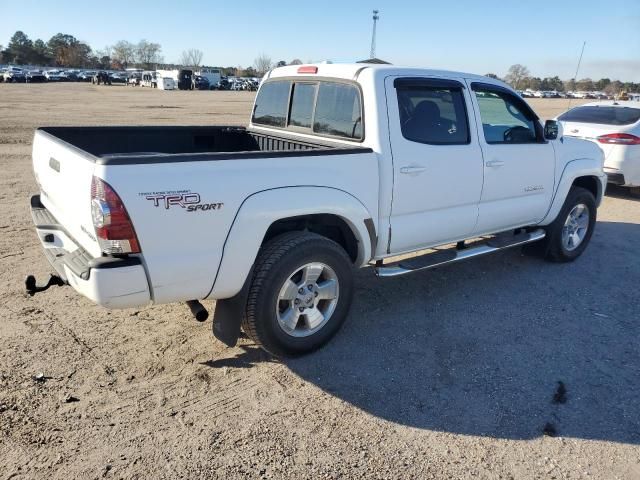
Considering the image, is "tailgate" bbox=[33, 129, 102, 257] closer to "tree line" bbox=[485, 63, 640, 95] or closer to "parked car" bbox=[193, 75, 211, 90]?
"parked car" bbox=[193, 75, 211, 90]

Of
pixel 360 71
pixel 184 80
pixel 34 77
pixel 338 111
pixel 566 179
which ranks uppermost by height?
pixel 184 80

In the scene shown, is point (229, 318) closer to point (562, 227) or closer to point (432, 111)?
point (432, 111)

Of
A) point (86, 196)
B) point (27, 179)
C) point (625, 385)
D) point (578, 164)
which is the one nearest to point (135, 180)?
point (86, 196)

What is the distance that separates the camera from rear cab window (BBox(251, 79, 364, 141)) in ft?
13.6

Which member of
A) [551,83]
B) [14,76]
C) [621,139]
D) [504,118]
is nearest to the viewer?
[504,118]

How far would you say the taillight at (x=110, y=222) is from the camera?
9.14 feet

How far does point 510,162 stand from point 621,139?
529 cm

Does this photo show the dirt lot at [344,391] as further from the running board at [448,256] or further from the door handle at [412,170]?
the door handle at [412,170]

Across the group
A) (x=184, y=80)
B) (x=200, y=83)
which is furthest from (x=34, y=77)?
(x=200, y=83)

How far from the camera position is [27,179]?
916 cm

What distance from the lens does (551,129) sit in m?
5.31

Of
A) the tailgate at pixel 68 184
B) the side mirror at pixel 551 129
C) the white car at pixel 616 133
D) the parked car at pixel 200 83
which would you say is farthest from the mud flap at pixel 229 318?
the parked car at pixel 200 83

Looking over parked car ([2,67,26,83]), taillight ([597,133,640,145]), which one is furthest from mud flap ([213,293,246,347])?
parked car ([2,67,26,83])

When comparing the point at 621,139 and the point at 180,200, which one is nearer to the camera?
the point at 180,200
